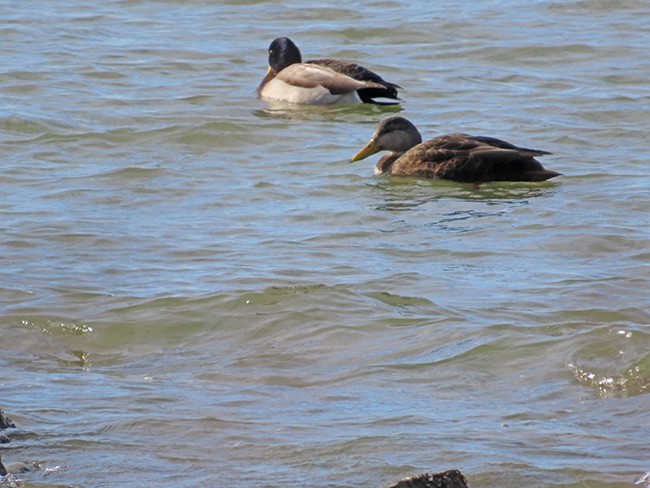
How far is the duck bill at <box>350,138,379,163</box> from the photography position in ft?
41.5

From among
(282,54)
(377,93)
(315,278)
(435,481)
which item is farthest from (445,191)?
(435,481)

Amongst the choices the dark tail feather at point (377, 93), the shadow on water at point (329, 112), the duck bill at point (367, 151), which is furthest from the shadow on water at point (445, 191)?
the dark tail feather at point (377, 93)

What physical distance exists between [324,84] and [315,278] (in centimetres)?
694

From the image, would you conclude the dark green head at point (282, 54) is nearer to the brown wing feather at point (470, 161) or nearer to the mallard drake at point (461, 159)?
the mallard drake at point (461, 159)

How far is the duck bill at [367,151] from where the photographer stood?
12656mm

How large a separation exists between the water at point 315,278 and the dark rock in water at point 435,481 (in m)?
0.80

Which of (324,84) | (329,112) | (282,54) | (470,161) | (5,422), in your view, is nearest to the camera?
(5,422)

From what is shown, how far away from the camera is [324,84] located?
1555 cm

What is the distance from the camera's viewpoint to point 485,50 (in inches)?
671

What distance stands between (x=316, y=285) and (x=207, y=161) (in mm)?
4030

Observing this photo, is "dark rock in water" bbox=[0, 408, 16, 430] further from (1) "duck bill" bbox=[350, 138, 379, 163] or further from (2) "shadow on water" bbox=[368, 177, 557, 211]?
(1) "duck bill" bbox=[350, 138, 379, 163]

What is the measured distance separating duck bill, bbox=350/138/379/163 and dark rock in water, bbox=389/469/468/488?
8050 mm

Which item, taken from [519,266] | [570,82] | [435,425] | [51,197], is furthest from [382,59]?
[435,425]

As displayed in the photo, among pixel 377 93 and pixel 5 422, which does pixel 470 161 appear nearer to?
pixel 377 93
